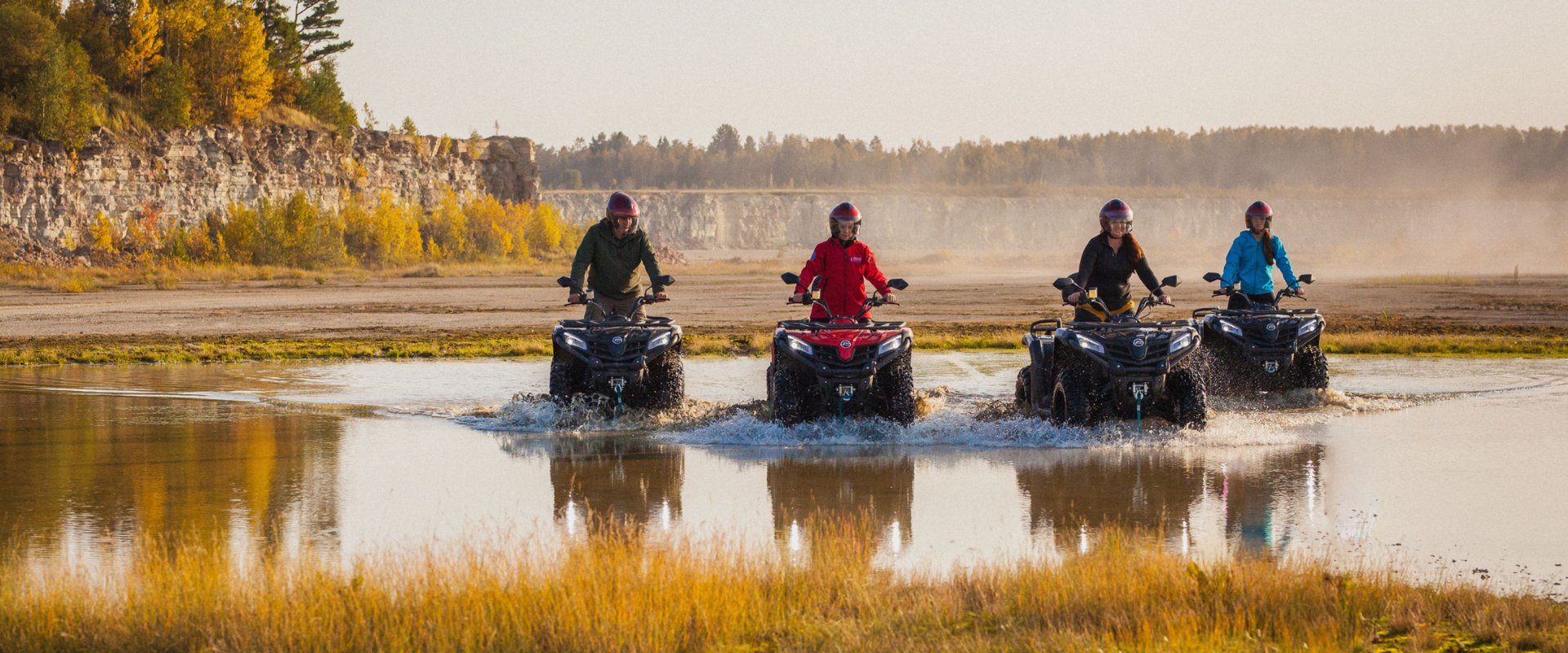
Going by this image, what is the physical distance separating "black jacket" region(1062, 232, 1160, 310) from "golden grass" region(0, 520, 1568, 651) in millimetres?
5932

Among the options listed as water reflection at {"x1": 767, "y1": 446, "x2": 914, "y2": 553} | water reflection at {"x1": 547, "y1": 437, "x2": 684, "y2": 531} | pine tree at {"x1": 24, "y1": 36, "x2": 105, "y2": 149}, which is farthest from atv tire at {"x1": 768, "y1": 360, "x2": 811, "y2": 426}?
pine tree at {"x1": 24, "y1": 36, "x2": 105, "y2": 149}

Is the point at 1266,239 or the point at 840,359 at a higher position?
the point at 1266,239

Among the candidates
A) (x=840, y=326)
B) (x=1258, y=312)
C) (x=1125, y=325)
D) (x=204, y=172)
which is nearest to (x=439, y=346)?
(x=840, y=326)

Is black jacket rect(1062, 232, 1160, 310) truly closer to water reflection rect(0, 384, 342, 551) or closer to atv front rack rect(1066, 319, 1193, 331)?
atv front rack rect(1066, 319, 1193, 331)

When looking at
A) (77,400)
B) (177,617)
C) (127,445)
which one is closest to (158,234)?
(77,400)

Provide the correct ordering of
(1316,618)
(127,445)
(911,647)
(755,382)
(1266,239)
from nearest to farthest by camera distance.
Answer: (911,647) → (1316,618) → (127,445) → (1266,239) → (755,382)

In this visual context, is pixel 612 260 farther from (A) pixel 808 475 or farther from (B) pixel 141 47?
(B) pixel 141 47

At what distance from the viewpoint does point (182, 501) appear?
9766mm

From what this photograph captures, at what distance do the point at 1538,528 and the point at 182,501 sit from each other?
935 centimetres

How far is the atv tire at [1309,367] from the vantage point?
15836 millimetres

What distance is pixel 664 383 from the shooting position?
563 inches

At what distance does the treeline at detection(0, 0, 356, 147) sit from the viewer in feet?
204

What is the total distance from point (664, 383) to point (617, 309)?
3.08 ft

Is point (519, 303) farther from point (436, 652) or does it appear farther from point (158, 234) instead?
point (436, 652)
